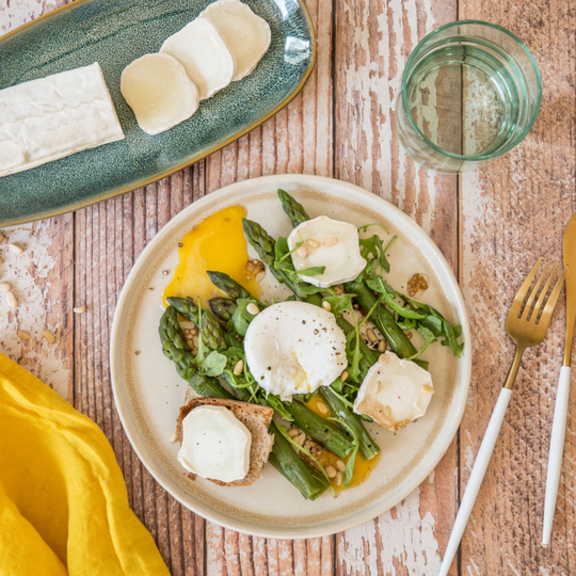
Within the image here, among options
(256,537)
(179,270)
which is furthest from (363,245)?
(256,537)

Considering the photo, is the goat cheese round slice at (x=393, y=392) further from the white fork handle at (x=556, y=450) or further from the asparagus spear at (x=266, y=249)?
the white fork handle at (x=556, y=450)

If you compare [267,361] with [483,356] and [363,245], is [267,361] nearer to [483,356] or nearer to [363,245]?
[363,245]

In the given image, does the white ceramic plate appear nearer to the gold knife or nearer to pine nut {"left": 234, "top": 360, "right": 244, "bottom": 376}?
pine nut {"left": 234, "top": 360, "right": 244, "bottom": 376}

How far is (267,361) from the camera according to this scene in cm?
143

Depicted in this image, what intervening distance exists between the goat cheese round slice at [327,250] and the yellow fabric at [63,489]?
0.96 meters

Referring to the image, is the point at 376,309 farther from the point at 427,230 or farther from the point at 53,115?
the point at 53,115

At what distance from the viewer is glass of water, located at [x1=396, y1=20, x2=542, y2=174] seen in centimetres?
149

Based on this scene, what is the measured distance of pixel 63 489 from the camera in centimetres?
→ 158

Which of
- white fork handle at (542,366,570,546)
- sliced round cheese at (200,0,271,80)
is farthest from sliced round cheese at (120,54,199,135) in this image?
white fork handle at (542,366,570,546)

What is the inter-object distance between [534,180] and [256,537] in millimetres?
1661

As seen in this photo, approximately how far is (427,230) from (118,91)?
1.23 m

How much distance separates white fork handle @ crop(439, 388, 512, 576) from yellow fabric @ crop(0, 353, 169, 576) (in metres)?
1.04

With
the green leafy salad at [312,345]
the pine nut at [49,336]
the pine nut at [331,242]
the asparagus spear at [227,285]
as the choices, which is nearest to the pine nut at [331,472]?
the green leafy salad at [312,345]

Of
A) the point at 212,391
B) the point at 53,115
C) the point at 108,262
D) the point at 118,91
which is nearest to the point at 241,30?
the point at 118,91
